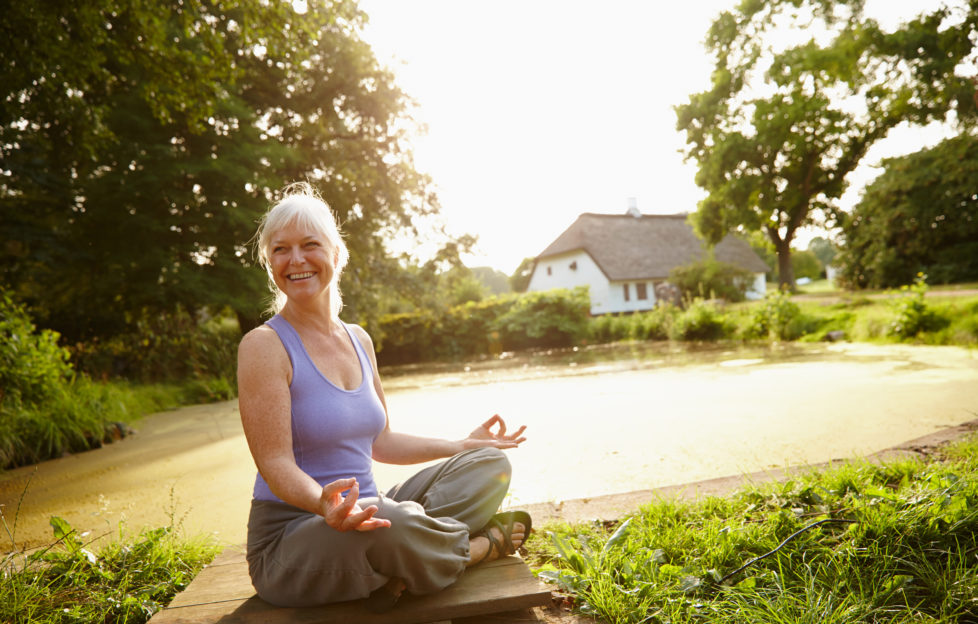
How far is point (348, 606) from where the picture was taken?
147cm

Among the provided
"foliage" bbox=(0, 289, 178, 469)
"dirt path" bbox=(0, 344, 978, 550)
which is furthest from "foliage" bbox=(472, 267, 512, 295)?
"foliage" bbox=(0, 289, 178, 469)

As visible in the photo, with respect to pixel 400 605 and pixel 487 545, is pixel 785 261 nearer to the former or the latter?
pixel 487 545

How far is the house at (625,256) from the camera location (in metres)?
28.0

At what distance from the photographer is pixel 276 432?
146 centimetres

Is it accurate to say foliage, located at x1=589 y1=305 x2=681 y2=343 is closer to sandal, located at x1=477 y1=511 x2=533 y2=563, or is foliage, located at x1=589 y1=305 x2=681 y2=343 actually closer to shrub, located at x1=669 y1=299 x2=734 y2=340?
shrub, located at x1=669 y1=299 x2=734 y2=340

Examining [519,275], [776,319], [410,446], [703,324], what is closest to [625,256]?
[519,275]

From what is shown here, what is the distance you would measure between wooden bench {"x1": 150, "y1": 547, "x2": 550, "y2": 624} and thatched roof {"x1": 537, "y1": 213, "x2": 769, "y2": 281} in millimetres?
26495

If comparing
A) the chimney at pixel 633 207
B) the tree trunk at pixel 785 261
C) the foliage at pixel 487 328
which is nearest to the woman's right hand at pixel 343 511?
the foliage at pixel 487 328

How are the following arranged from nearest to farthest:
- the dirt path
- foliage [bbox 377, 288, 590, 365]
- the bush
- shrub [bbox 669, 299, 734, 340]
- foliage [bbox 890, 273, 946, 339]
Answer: the dirt path < foliage [bbox 890, 273, 946, 339] < the bush < shrub [bbox 669, 299, 734, 340] < foliage [bbox 377, 288, 590, 365]

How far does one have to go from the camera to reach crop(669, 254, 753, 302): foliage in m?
20.7

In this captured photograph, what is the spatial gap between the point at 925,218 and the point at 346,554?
2043 cm

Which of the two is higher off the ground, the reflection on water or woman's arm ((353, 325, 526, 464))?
woman's arm ((353, 325, 526, 464))

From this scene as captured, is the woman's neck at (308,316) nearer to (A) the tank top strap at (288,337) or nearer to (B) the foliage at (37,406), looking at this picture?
(A) the tank top strap at (288,337)

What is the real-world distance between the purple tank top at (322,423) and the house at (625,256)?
24.9m
